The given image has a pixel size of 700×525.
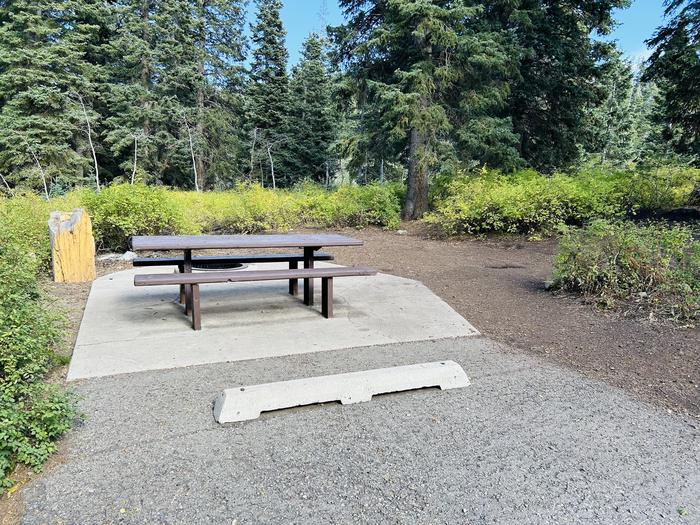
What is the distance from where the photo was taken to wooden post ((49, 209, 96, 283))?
17.4 ft

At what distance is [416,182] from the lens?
11680 mm

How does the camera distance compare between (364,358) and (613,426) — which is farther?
(364,358)

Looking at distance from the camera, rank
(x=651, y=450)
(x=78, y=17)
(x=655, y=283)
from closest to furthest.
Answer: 1. (x=651, y=450)
2. (x=655, y=283)
3. (x=78, y=17)

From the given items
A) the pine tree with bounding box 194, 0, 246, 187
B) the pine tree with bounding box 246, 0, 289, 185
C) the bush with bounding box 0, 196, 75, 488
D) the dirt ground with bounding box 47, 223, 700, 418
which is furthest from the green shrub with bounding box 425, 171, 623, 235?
the pine tree with bounding box 246, 0, 289, 185

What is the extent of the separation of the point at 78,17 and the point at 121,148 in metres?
6.25

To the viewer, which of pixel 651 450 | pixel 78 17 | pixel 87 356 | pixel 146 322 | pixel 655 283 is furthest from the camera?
pixel 78 17

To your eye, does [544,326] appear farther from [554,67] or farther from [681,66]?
[554,67]

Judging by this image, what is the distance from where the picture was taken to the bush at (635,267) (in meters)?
3.98

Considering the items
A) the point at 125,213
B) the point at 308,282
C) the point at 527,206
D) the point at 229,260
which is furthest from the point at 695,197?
the point at 125,213

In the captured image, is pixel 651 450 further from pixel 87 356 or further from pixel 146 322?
pixel 146 322

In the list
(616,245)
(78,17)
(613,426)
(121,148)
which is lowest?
(613,426)

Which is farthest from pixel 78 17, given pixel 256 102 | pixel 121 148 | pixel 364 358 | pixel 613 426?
pixel 613 426

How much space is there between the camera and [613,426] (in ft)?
7.60

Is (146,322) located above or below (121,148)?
below
